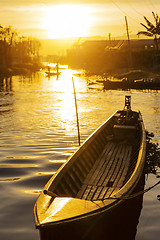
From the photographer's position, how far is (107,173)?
1272cm

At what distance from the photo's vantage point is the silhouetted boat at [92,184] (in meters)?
6.63

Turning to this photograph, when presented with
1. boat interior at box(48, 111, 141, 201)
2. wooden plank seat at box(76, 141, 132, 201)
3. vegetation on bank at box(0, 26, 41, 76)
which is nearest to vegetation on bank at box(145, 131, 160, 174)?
boat interior at box(48, 111, 141, 201)

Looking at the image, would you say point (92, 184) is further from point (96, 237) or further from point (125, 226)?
point (96, 237)

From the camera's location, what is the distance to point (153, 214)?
36.6ft

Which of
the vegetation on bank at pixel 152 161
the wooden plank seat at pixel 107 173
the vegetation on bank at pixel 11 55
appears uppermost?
the vegetation on bank at pixel 11 55

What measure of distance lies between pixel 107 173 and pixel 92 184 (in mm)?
1568

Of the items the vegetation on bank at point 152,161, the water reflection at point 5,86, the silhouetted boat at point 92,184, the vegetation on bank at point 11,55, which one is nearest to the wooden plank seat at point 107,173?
the silhouetted boat at point 92,184

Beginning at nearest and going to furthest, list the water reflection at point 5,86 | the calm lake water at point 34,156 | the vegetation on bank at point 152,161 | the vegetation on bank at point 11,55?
the calm lake water at point 34,156, the vegetation on bank at point 152,161, the water reflection at point 5,86, the vegetation on bank at point 11,55

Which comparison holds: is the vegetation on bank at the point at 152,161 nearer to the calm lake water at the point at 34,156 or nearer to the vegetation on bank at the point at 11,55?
the calm lake water at the point at 34,156

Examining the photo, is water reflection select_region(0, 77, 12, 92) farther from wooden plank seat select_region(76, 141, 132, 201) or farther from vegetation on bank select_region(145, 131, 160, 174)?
wooden plank seat select_region(76, 141, 132, 201)

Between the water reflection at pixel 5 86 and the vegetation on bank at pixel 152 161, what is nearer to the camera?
the vegetation on bank at pixel 152 161

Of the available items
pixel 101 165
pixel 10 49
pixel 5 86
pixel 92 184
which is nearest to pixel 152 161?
pixel 101 165

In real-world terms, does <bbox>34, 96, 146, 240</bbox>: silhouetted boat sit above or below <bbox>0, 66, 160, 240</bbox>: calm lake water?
above

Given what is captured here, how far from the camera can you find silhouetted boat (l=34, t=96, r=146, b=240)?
6629 millimetres
